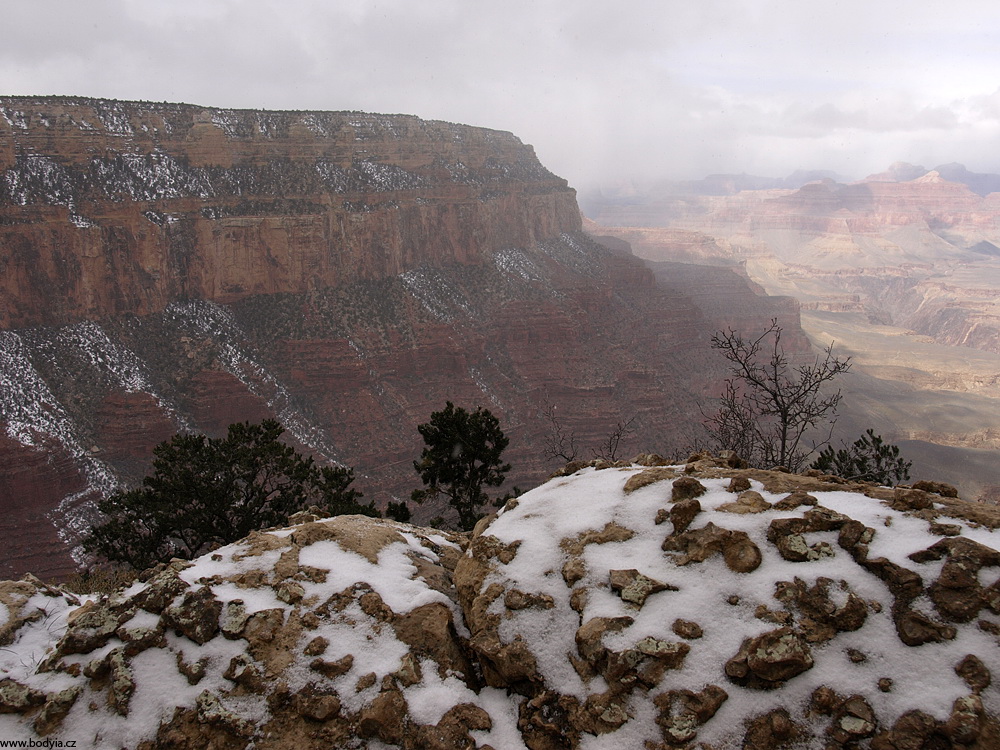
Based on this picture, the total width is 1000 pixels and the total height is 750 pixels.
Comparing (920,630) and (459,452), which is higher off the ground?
(920,630)

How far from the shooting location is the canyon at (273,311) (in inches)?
1593

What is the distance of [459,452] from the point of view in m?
22.5

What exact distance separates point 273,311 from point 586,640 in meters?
50.6

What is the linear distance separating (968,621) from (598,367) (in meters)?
56.4

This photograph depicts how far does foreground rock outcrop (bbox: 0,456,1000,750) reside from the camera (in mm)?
6949

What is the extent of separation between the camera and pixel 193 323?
49375mm

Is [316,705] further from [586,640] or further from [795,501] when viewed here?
[795,501]

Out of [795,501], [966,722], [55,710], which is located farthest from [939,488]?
[55,710]

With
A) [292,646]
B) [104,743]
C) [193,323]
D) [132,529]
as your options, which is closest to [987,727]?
[292,646]

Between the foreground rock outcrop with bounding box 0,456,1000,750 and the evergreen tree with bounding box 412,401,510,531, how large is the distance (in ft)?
39.1

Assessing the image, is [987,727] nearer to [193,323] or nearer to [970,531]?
[970,531]

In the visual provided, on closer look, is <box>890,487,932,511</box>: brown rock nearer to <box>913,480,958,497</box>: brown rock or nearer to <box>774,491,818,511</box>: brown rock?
<box>774,491,818,511</box>: brown rock

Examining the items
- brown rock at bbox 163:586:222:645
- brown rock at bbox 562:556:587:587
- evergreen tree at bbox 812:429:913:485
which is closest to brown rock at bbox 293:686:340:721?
brown rock at bbox 163:586:222:645

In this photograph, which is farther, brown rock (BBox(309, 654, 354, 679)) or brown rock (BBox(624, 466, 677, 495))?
brown rock (BBox(624, 466, 677, 495))
